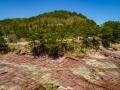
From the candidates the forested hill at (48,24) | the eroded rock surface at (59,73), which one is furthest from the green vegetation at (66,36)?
the eroded rock surface at (59,73)

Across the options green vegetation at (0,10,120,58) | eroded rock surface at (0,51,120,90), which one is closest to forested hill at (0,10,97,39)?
green vegetation at (0,10,120,58)

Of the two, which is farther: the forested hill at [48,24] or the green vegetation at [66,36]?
the forested hill at [48,24]

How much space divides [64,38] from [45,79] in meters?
8.78

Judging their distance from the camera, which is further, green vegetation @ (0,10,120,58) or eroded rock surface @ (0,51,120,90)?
green vegetation @ (0,10,120,58)

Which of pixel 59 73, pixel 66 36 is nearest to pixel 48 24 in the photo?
pixel 66 36

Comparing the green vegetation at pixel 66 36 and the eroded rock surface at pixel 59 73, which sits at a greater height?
the green vegetation at pixel 66 36

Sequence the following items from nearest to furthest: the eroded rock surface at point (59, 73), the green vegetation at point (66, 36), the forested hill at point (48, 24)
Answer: the eroded rock surface at point (59, 73) → the green vegetation at point (66, 36) → the forested hill at point (48, 24)

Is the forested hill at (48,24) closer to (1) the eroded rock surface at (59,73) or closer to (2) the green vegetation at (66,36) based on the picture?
(2) the green vegetation at (66,36)

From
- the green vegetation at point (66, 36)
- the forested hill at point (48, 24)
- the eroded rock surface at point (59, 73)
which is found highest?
the forested hill at point (48, 24)

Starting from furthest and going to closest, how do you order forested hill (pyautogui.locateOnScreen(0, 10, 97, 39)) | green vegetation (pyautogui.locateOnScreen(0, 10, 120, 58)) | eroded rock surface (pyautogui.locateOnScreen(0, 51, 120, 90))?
forested hill (pyautogui.locateOnScreen(0, 10, 97, 39)) < green vegetation (pyautogui.locateOnScreen(0, 10, 120, 58)) < eroded rock surface (pyautogui.locateOnScreen(0, 51, 120, 90))

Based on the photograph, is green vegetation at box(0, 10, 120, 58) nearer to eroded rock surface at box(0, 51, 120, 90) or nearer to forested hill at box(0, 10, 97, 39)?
forested hill at box(0, 10, 97, 39)

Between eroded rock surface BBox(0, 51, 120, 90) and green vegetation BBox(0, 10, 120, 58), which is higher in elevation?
green vegetation BBox(0, 10, 120, 58)

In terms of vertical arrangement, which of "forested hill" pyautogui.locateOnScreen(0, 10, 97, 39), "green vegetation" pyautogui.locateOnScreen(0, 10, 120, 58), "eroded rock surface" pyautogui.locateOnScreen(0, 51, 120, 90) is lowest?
"eroded rock surface" pyautogui.locateOnScreen(0, 51, 120, 90)

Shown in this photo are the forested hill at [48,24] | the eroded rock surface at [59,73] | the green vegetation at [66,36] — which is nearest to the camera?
the eroded rock surface at [59,73]
